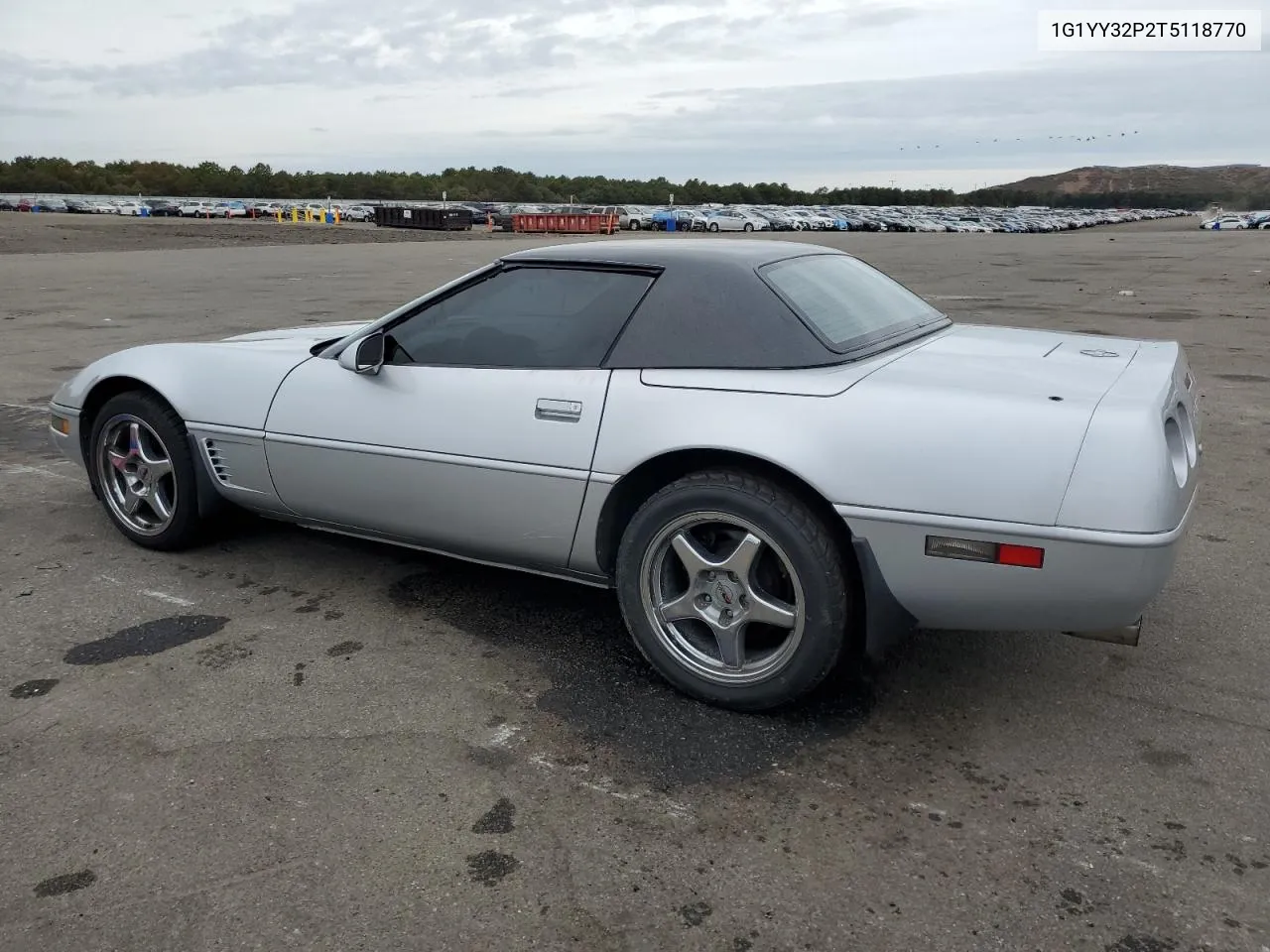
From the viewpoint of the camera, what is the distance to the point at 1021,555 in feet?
8.79

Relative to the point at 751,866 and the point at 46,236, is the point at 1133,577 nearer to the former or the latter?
the point at 751,866

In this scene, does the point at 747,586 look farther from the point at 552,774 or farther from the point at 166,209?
the point at 166,209

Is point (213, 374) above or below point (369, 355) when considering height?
below

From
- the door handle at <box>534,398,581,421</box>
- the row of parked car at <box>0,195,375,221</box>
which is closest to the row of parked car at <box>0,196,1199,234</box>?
A: the row of parked car at <box>0,195,375,221</box>

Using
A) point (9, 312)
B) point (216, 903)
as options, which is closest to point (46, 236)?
point (9, 312)

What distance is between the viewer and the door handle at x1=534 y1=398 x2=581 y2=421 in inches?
129

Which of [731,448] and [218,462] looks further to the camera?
[218,462]

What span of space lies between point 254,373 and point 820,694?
251cm

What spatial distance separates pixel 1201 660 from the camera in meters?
3.47

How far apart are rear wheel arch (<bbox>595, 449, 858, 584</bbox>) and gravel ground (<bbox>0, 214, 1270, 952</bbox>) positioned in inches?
18.2

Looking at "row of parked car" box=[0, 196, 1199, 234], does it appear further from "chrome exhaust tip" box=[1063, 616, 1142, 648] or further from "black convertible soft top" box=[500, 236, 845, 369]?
"chrome exhaust tip" box=[1063, 616, 1142, 648]

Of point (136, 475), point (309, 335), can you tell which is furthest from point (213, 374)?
point (136, 475)

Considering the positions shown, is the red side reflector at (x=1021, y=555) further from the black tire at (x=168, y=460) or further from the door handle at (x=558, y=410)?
the black tire at (x=168, y=460)

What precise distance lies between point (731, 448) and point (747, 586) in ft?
1.34
